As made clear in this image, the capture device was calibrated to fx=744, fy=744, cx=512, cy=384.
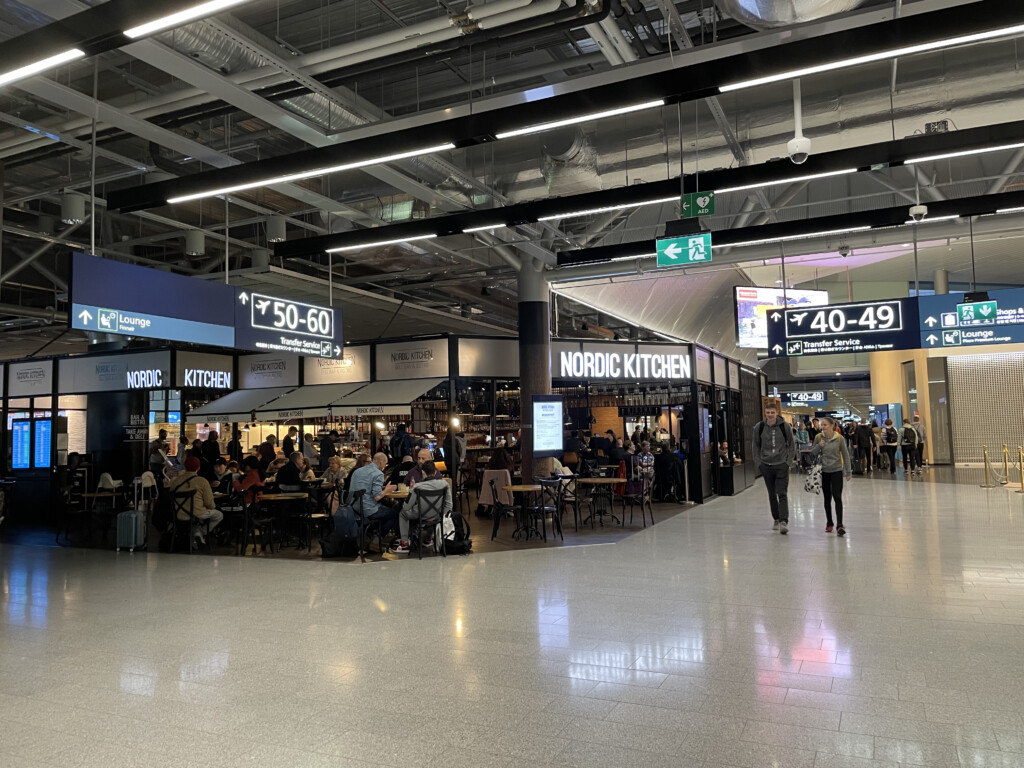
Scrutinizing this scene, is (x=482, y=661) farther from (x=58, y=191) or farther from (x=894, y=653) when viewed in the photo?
(x=58, y=191)

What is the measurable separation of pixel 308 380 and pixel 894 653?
11.6m

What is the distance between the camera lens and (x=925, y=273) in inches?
922

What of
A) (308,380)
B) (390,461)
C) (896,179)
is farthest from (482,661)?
(308,380)

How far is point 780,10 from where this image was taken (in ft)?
16.2

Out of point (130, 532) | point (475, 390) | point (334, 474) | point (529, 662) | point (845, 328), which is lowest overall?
point (529, 662)

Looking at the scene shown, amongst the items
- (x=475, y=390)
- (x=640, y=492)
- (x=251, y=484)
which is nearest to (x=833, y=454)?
(x=640, y=492)

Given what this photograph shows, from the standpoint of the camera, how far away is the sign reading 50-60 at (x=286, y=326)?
778cm

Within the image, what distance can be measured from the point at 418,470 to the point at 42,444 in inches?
373

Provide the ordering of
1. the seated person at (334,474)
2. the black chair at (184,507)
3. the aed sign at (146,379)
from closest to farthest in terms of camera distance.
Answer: the black chair at (184,507) < the seated person at (334,474) < the aed sign at (146,379)

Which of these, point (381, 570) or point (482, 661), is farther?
point (381, 570)

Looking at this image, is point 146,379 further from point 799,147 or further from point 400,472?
point 799,147

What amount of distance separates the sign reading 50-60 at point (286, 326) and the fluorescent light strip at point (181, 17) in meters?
3.99

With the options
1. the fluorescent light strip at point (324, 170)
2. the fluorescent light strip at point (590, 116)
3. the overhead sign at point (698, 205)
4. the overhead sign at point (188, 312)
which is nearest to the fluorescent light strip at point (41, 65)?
the overhead sign at point (188, 312)

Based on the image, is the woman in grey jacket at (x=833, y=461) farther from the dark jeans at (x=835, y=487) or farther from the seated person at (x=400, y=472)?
the seated person at (x=400, y=472)
